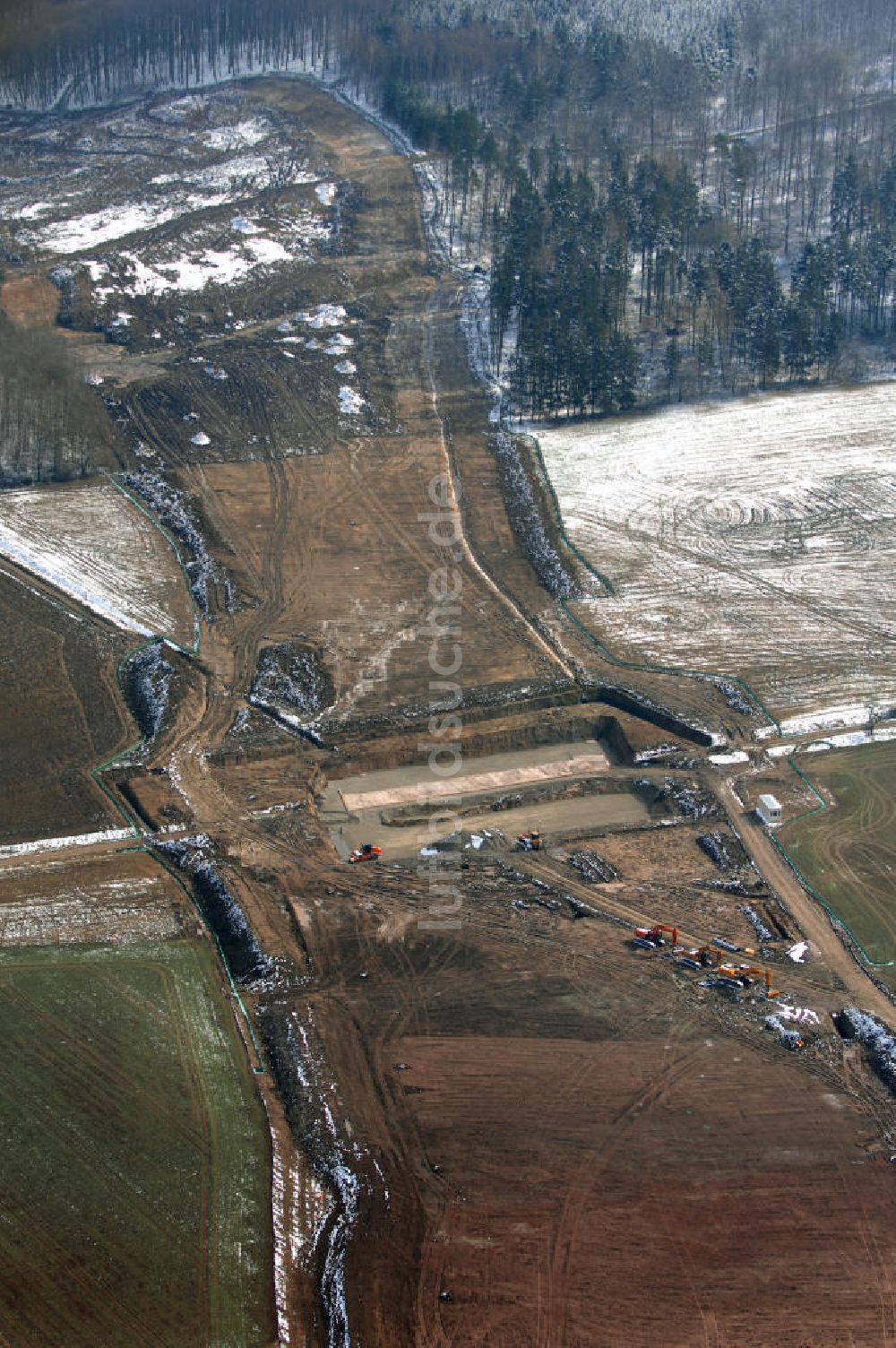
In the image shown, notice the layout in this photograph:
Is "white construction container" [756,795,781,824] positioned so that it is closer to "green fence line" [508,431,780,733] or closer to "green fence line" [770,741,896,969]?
"green fence line" [770,741,896,969]

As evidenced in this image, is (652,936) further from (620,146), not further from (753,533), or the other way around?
(620,146)

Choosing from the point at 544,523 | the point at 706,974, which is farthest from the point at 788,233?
the point at 706,974

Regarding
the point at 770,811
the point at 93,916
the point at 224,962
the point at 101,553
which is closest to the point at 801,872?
the point at 770,811

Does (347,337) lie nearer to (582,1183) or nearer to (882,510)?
(882,510)

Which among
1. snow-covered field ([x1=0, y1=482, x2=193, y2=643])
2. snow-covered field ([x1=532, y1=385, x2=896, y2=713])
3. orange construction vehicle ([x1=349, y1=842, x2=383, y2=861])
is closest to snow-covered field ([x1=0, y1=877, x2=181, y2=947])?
orange construction vehicle ([x1=349, y1=842, x2=383, y2=861])

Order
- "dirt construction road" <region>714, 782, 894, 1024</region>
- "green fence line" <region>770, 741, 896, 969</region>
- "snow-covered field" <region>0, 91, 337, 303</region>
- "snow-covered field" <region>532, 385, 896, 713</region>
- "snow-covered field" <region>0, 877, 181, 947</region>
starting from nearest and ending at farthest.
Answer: "dirt construction road" <region>714, 782, 894, 1024</region>, "snow-covered field" <region>0, 877, 181, 947</region>, "green fence line" <region>770, 741, 896, 969</region>, "snow-covered field" <region>532, 385, 896, 713</region>, "snow-covered field" <region>0, 91, 337, 303</region>

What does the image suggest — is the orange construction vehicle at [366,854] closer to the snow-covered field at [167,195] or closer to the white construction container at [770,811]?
the white construction container at [770,811]
